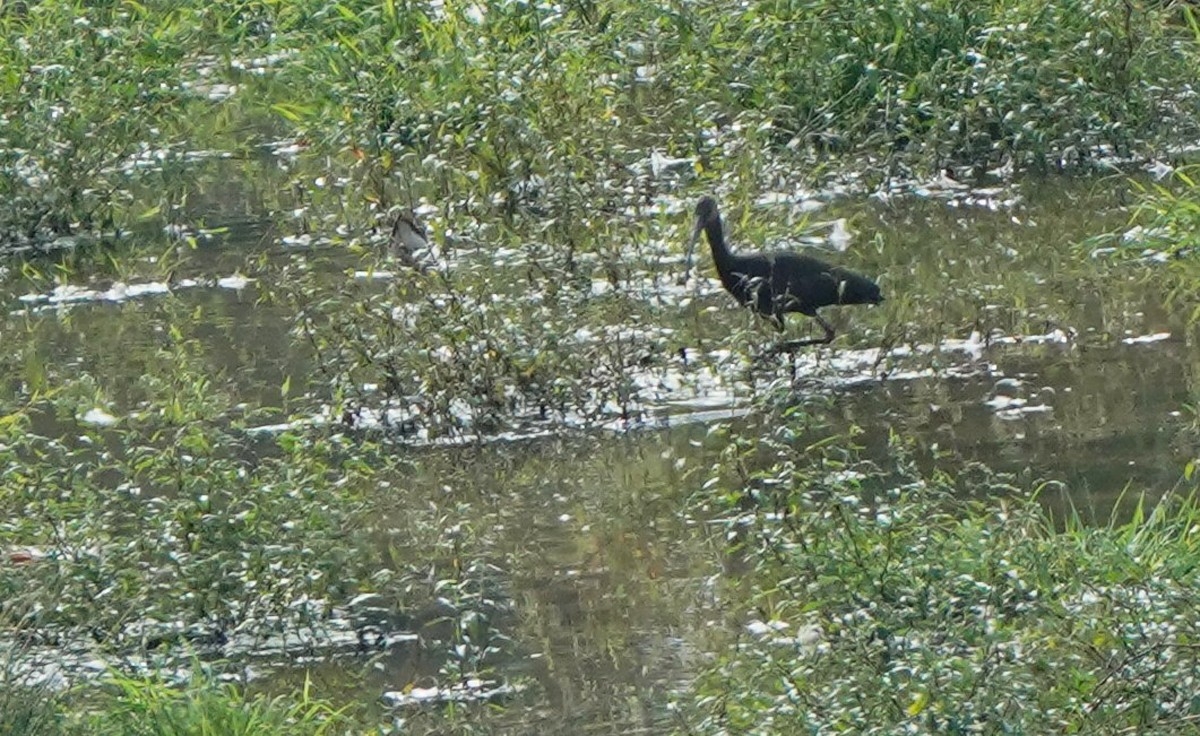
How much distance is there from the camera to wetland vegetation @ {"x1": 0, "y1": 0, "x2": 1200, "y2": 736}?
625 cm

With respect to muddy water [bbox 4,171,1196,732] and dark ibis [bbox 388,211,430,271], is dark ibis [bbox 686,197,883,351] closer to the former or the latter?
muddy water [bbox 4,171,1196,732]

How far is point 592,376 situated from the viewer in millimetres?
8719

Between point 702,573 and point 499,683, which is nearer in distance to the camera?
point 499,683

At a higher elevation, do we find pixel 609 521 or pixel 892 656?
pixel 892 656

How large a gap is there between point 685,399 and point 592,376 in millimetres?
344

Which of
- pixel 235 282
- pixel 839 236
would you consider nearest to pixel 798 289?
pixel 839 236

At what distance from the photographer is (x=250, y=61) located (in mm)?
14852

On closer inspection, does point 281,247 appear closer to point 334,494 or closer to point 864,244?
point 864,244

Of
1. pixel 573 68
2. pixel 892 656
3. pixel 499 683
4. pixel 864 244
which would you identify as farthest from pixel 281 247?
pixel 892 656

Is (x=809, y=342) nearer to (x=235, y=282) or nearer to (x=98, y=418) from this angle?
(x=98, y=418)

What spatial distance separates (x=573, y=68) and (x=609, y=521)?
13.3 feet

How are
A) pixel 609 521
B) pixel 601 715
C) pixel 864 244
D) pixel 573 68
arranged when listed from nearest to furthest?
1. pixel 601 715
2. pixel 609 521
3. pixel 864 244
4. pixel 573 68

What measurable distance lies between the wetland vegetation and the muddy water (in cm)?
2

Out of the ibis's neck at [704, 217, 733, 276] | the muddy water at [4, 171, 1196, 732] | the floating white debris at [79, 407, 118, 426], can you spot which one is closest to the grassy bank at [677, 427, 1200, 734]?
the muddy water at [4, 171, 1196, 732]
